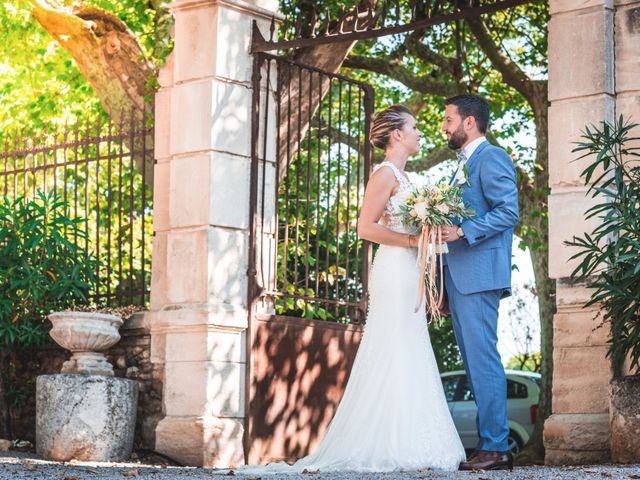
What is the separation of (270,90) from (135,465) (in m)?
3.12

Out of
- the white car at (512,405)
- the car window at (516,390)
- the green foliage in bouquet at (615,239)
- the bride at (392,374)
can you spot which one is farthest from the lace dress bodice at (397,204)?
the car window at (516,390)

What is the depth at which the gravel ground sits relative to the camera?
543cm

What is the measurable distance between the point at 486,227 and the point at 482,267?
0.77 ft

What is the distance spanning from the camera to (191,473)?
6.88m

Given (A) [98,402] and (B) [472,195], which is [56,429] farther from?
(B) [472,195]

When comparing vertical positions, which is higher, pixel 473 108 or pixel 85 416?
pixel 473 108

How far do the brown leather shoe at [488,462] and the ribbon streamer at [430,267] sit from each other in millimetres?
864

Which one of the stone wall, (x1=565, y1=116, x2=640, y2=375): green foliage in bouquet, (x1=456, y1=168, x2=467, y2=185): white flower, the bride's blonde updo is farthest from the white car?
(x1=456, y1=168, x2=467, y2=185): white flower

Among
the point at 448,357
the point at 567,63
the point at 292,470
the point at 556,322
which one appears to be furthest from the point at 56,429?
the point at 448,357

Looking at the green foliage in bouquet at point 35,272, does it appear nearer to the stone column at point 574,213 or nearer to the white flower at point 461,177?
the white flower at point 461,177

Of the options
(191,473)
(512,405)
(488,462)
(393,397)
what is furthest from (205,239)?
(512,405)

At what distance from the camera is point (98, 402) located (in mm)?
8125

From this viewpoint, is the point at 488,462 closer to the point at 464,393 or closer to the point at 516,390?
the point at 516,390

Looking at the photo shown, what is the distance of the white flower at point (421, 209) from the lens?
6.19 m
